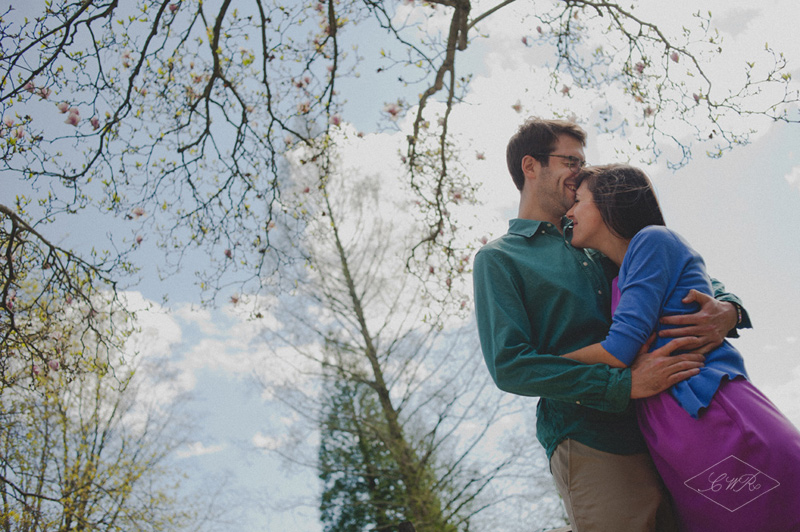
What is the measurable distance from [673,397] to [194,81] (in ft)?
15.1

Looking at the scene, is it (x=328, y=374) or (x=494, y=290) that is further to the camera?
(x=328, y=374)

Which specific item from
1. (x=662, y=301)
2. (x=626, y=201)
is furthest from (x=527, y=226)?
(x=662, y=301)

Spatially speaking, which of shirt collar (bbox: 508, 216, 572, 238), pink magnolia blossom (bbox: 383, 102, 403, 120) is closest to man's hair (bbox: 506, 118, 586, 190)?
shirt collar (bbox: 508, 216, 572, 238)

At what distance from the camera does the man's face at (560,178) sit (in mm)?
2039

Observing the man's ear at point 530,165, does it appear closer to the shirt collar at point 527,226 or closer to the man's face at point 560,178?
the man's face at point 560,178

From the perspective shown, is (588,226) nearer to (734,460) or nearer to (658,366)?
(658,366)

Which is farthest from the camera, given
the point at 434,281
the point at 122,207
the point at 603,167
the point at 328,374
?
the point at 328,374

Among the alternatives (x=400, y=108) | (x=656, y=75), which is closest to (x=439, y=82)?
(x=400, y=108)

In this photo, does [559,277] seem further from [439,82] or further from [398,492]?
[398,492]

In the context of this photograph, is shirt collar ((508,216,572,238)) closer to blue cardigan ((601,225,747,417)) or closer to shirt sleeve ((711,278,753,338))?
blue cardigan ((601,225,747,417))

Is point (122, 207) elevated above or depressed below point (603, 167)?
above

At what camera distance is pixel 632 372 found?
1.42 m

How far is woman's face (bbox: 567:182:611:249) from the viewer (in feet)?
5.68

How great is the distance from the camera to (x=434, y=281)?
5789 mm
